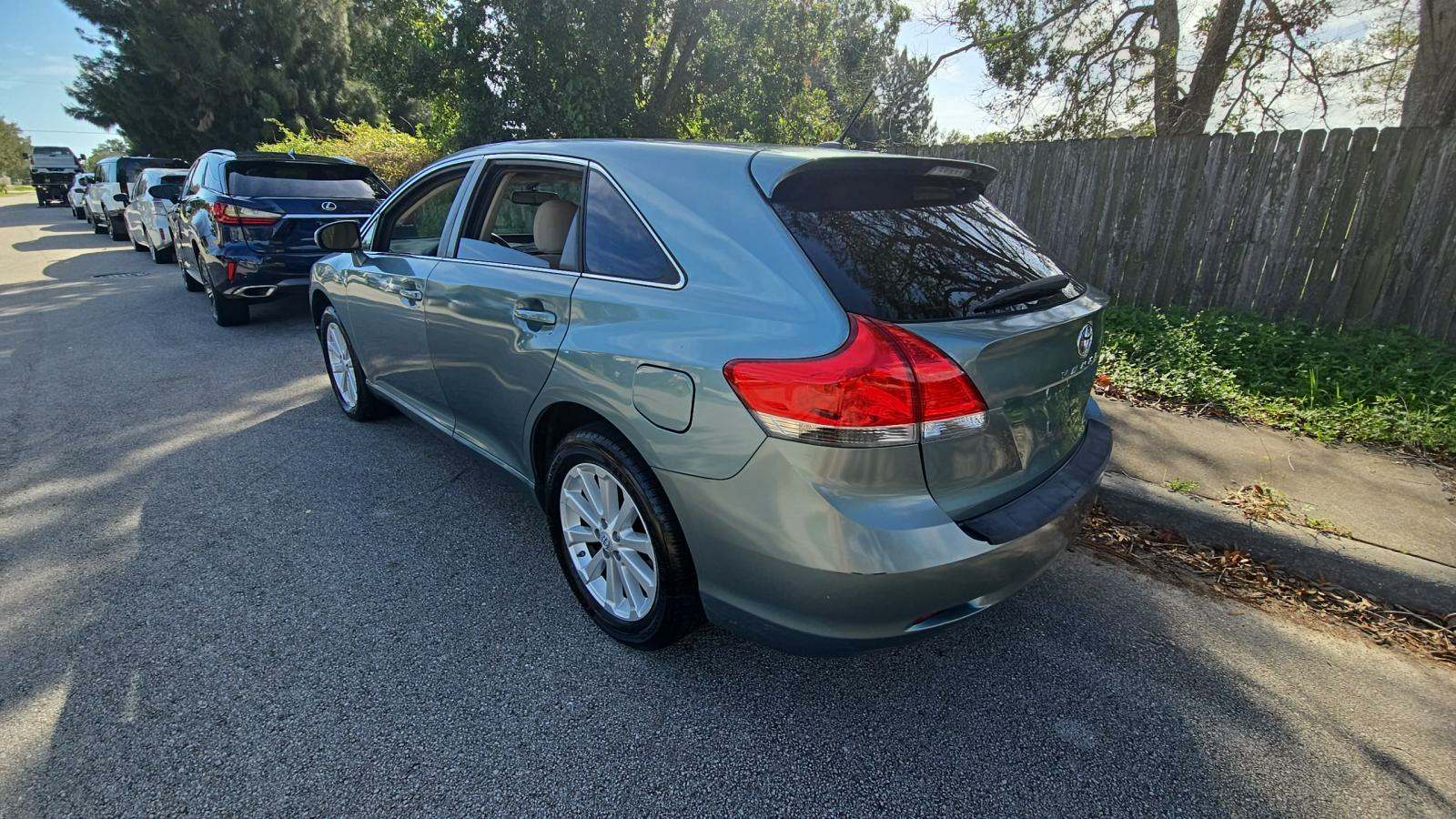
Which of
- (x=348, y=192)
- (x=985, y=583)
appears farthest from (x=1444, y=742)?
(x=348, y=192)

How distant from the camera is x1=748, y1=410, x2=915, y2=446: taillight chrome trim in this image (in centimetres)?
174

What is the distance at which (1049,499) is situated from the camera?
2.12 meters

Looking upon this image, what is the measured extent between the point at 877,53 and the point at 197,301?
55.1 ft

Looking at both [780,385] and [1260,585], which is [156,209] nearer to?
[780,385]

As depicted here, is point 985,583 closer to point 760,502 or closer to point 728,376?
point 760,502

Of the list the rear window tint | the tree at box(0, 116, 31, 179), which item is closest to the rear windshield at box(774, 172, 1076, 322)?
the rear window tint

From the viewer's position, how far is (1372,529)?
3.00m

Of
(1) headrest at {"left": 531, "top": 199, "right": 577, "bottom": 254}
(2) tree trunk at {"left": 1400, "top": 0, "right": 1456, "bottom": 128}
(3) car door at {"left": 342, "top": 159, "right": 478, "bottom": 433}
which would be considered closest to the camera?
(1) headrest at {"left": 531, "top": 199, "right": 577, "bottom": 254}

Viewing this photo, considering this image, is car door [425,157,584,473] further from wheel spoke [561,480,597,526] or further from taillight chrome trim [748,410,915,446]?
taillight chrome trim [748,410,915,446]

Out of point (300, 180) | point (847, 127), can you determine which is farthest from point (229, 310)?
point (847, 127)

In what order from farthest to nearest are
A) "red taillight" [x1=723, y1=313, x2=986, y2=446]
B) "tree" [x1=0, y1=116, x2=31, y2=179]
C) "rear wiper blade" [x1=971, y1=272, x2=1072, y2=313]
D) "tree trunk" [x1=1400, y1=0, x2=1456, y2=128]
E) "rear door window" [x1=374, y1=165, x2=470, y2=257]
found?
Result: "tree" [x1=0, y1=116, x2=31, y2=179] < "tree trunk" [x1=1400, y1=0, x2=1456, y2=128] < "rear door window" [x1=374, y1=165, x2=470, y2=257] < "rear wiper blade" [x1=971, y1=272, x2=1072, y2=313] < "red taillight" [x1=723, y1=313, x2=986, y2=446]

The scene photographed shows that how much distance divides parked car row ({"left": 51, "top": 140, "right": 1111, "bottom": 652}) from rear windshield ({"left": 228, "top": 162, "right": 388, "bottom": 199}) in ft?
17.9

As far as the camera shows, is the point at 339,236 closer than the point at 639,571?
No

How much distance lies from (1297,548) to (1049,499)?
1.65m
